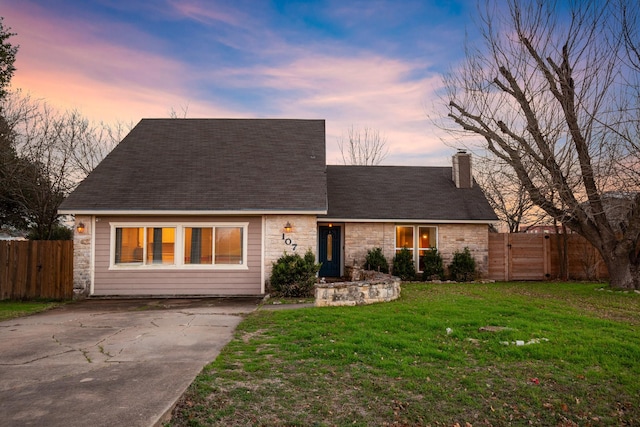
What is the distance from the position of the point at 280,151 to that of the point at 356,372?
1158cm

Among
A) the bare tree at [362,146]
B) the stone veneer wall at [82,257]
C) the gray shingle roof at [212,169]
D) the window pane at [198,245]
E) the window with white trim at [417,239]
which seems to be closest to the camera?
Answer: the stone veneer wall at [82,257]

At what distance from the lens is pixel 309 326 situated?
7609 mm

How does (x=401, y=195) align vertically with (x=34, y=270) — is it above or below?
above

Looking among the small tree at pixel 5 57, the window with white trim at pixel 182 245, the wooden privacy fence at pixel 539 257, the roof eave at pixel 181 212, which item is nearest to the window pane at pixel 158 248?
the window with white trim at pixel 182 245

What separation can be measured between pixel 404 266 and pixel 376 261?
1.14m

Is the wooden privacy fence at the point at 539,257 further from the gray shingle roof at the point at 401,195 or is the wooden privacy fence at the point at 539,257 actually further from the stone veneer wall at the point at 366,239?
the stone veneer wall at the point at 366,239

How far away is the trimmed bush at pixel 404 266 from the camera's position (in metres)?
16.4

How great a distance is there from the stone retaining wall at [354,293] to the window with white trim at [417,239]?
21.2 ft

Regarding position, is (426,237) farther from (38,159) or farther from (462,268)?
(38,159)

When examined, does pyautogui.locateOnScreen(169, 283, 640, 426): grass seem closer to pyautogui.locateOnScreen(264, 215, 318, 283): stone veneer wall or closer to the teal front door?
pyautogui.locateOnScreen(264, 215, 318, 283): stone veneer wall

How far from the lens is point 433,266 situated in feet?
54.0

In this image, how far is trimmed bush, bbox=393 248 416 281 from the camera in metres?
16.4

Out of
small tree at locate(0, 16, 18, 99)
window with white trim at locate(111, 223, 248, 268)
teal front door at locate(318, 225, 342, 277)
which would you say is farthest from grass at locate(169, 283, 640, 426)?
small tree at locate(0, 16, 18, 99)

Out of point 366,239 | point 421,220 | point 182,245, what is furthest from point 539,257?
point 182,245
